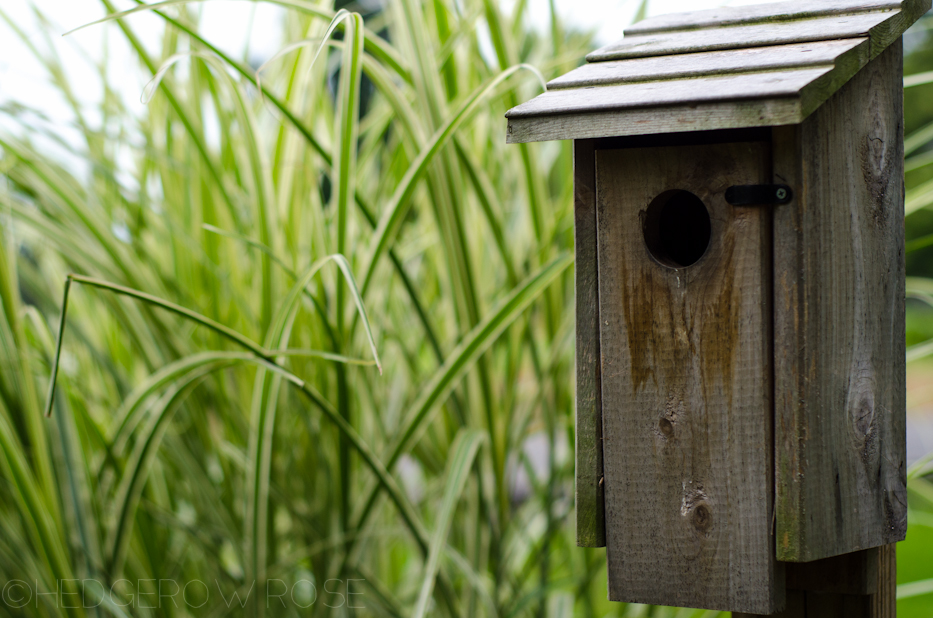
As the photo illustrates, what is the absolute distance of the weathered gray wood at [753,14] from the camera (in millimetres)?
556

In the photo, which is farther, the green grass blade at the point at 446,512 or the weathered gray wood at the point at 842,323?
the green grass blade at the point at 446,512

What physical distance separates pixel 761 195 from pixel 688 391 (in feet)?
0.47

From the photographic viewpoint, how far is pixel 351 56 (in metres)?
0.61

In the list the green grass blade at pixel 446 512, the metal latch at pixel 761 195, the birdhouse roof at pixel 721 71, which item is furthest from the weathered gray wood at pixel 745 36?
the green grass blade at pixel 446 512

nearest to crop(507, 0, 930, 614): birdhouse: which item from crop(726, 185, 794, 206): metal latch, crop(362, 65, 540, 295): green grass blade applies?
crop(726, 185, 794, 206): metal latch

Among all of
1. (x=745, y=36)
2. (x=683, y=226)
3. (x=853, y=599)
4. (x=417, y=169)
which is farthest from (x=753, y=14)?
(x=853, y=599)

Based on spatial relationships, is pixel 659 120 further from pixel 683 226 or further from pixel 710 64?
pixel 683 226

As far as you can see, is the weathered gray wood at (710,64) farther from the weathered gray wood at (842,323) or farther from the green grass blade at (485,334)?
the green grass blade at (485,334)

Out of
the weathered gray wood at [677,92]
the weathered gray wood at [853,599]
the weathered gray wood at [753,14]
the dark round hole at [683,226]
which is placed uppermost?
the weathered gray wood at [753,14]

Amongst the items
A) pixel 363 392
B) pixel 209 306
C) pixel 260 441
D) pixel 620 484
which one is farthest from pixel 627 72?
pixel 209 306

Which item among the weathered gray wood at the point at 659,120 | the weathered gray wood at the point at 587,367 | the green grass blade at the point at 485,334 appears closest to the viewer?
the weathered gray wood at the point at 659,120

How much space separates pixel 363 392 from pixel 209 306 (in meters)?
0.25

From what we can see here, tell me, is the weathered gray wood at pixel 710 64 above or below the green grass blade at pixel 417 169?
above

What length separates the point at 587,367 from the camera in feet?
1.81
